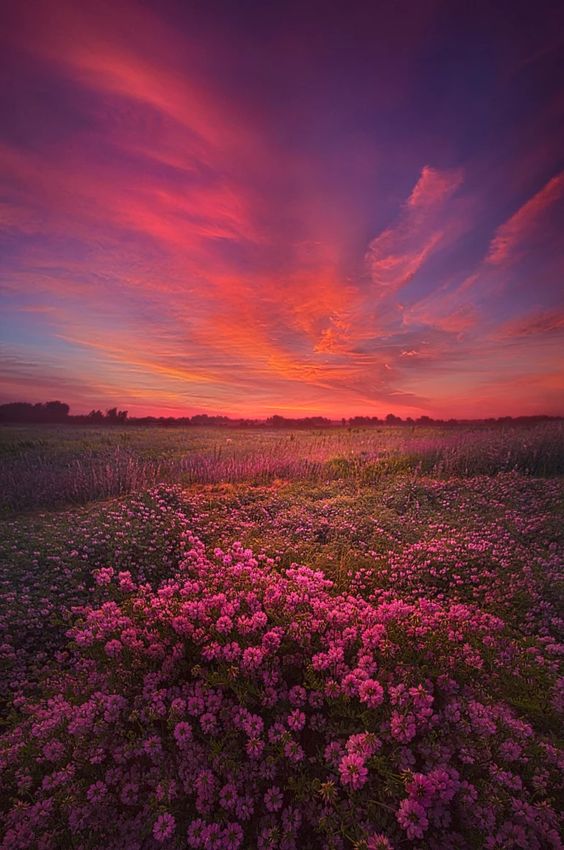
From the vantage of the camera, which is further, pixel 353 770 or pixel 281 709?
pixel 281 709

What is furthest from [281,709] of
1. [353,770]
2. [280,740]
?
[353,770]

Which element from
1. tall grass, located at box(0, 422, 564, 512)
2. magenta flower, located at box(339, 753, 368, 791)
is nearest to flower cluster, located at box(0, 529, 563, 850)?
magenta flower, located at box(339, 753, 368, 791)

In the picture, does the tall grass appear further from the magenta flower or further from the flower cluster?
the magenta flower

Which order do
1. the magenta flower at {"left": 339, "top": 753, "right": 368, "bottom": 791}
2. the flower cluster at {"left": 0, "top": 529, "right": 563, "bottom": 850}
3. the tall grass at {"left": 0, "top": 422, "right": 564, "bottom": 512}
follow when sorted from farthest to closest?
the tall grass at {"left": 0, "top": 422, "right": 564, "bottom": 512}
the flower cluster at {"left": 0, "top": 529, "right": 563, "bottom": 850}
the magenta flower at {"left": 339, "top": 753, "right": 368, "bottom": 791}

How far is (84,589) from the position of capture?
519 centimetres

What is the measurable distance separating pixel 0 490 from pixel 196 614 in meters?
9.26

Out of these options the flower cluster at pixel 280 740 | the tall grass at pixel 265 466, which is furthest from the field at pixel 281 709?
the tall grass at pixel 265 466

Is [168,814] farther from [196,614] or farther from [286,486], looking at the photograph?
[286,486]

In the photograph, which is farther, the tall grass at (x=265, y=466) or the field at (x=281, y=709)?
the tall grass at (x=265, y=466)

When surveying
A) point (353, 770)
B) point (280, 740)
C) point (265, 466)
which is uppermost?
point (265, 466)

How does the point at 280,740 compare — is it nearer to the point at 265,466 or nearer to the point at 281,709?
the point at 281,709

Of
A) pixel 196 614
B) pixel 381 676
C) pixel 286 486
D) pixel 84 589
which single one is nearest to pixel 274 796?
pixel 381 676

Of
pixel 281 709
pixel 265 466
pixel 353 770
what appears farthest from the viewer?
pixel 265 466

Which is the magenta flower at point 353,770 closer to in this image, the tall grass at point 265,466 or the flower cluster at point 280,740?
the flower cluster at point 280,740
